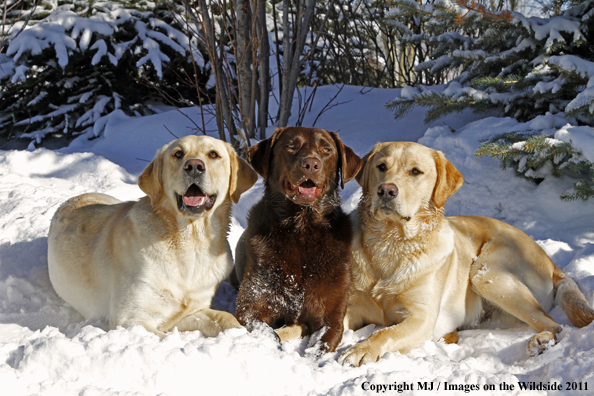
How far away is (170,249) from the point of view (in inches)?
119

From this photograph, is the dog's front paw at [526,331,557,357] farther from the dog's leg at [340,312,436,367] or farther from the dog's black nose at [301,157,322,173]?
the dog's black nose at [301,157,322,173]

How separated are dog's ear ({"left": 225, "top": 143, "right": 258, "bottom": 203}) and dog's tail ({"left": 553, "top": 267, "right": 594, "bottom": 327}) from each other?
7.70 ft

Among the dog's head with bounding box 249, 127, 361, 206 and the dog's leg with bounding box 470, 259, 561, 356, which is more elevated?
the dog's head with bounding box 249, 127, 361, 206

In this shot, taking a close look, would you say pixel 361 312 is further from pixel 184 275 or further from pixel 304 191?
pixel 184 275

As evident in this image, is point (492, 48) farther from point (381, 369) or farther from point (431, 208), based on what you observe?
point (381, 369)

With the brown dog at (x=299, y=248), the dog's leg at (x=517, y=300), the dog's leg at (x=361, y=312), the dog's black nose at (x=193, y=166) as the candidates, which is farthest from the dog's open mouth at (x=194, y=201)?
the dog's leg at (x=517, y=300)

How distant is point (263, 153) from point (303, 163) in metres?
0.47

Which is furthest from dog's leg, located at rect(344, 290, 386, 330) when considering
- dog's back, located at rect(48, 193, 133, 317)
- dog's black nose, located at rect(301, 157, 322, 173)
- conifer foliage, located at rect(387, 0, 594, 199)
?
conifer foliage, located at rect(387, 0, 594, 199)

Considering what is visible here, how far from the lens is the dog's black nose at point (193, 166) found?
285cm

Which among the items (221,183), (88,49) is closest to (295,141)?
(221,183)

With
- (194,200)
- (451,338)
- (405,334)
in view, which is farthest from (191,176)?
(451,338)

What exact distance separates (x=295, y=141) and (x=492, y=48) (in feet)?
12.3

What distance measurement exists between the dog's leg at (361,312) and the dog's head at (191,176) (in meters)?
1.13

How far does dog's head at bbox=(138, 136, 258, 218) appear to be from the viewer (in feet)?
9.48
